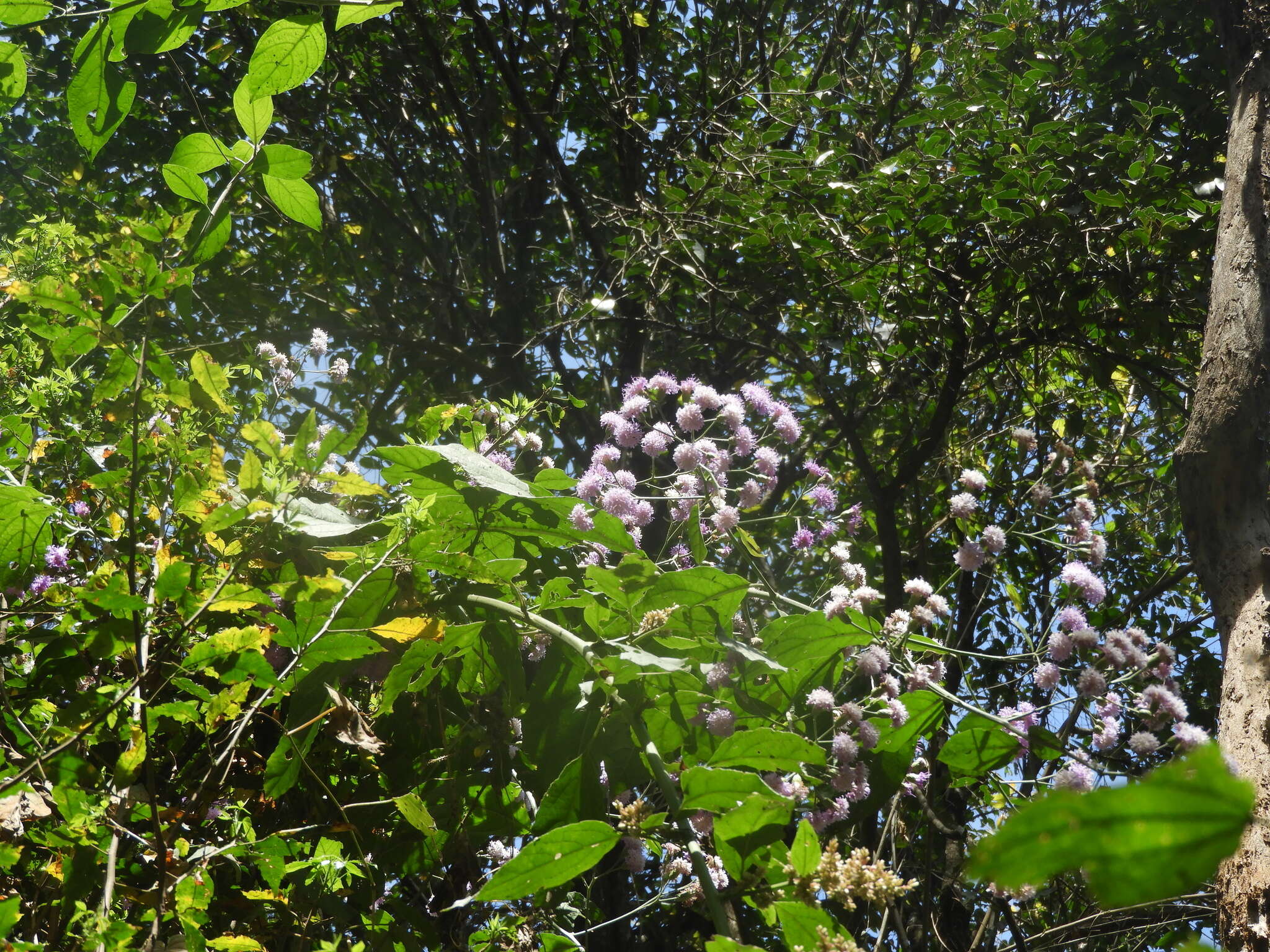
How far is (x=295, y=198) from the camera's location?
102cm

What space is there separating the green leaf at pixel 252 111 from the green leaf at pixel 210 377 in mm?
343

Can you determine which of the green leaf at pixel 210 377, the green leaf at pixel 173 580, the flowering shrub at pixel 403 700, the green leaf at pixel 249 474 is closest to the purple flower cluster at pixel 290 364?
the flowering shrub at pixel 403 700

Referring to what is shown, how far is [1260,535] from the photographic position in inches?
55.9

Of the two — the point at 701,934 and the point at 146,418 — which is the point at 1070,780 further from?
the point at 701,934

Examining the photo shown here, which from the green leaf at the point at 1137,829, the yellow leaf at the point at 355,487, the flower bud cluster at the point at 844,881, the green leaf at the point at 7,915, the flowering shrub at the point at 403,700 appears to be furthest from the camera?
the yellow leaf at the point at 355,487

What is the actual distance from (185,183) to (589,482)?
3.16 ft

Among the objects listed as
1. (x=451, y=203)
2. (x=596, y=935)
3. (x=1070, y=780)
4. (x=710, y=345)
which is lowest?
(x=596, y=935)

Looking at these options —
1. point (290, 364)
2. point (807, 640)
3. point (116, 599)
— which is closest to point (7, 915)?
point (116, 599)

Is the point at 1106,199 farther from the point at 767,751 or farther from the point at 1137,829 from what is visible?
the point at 1137,829

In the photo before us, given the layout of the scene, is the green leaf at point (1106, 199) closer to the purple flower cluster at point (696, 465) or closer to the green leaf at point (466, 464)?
the purple flower cluster at point (696, 465)

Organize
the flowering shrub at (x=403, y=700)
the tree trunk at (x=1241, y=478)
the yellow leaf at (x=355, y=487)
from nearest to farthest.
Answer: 1. the flowering shrub at (x=403, y=700)
2. the tree trunk at (x=1241, y=478)
3. the yellow leaf at (x=355, y=487)

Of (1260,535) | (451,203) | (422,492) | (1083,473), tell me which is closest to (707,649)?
(422,492)

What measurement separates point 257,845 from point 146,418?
0.61 m

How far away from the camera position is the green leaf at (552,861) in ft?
2.78
